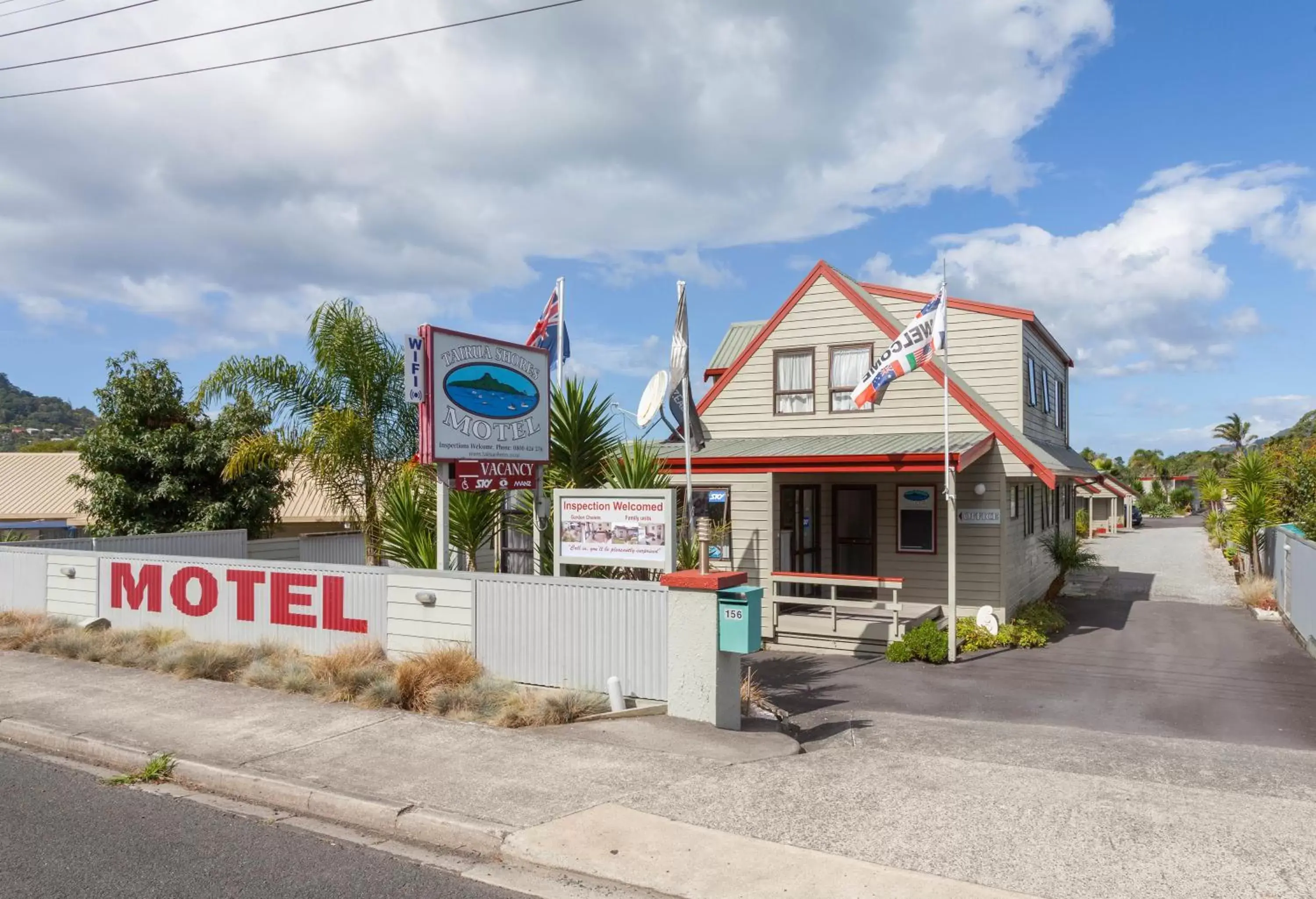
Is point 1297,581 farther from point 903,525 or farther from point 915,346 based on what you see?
point 915,346

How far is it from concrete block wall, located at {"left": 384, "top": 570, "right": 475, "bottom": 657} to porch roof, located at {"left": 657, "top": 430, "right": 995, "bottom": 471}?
485 cm

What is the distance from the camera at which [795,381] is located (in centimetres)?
1831

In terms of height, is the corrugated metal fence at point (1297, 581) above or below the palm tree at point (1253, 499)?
below

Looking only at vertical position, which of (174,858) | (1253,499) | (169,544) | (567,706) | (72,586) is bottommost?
(174,858)

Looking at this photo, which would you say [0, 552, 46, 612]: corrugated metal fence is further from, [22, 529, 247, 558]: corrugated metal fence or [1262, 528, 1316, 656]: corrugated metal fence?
[1262, 528, 1316, 656]: corrugated metal fence

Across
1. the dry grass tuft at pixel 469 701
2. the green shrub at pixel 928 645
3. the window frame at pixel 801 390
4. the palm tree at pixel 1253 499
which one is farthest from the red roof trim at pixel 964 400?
the palm tree at pixel 1253 499

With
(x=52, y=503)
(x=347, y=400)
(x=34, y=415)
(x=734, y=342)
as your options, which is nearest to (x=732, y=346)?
(x=734, y=342)

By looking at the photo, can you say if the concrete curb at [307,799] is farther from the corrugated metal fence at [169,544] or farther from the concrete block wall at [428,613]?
the corrugated metal fence at [169,544]

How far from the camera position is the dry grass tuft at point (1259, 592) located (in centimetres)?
1958

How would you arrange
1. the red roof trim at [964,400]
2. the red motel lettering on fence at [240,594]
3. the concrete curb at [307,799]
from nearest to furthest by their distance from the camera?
the concrete curb at [307,799] < the red motel lettering on fence at [240,594] < the red roof trim at [964,400]

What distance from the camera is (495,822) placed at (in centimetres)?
601

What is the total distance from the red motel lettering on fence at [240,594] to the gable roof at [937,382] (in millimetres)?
9474

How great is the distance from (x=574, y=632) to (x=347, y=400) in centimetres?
835

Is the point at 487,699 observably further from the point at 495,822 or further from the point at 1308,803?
the point at 1308,803
